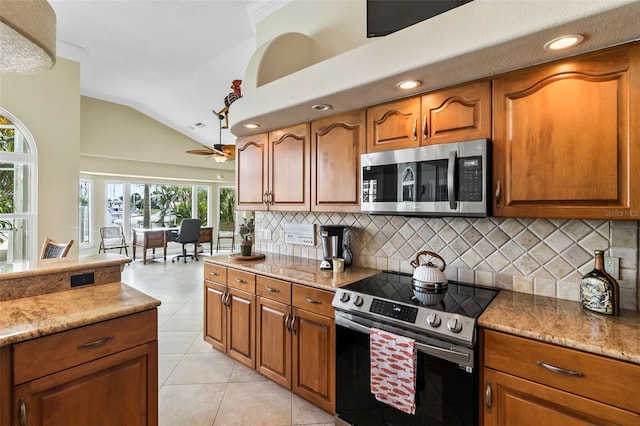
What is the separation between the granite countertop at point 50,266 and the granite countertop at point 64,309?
127mm

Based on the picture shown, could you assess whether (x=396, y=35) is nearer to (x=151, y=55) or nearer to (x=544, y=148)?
(x=544, y=148)

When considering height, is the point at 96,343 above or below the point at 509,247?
below

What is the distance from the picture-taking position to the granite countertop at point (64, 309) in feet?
4.07

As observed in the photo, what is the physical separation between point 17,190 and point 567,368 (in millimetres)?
5547

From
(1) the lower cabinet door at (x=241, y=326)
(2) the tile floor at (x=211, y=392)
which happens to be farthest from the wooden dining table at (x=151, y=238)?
(1) the lower cabinet door at (x=241, y=326)

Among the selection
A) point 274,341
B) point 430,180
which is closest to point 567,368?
point 430,180

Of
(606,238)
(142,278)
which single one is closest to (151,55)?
(142,278)

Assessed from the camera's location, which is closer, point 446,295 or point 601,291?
point 601,291

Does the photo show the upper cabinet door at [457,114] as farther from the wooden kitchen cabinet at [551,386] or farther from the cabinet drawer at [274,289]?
the cabinet drawer at [274,289]

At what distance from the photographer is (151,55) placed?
4262 mm

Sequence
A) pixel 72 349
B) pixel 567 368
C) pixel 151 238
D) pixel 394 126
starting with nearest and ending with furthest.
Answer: pixel 567 368, pixel 72 349, pixel 394 126, pixel 151 238

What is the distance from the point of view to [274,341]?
90.3 inches

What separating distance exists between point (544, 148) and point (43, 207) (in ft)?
17.5

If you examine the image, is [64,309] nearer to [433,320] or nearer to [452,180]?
[433,320]
